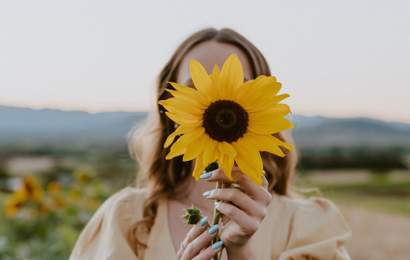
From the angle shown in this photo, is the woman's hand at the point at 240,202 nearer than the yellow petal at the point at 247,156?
No

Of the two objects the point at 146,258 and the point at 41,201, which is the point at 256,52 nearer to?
the point at 146,258

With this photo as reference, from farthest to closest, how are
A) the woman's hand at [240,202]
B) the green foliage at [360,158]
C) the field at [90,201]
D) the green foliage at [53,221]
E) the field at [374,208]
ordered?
the green foliage at [360,158] < the field at [374,208] < the field at [90,201] < the green foliage at [53,221] < the woman's hand at [240,202]

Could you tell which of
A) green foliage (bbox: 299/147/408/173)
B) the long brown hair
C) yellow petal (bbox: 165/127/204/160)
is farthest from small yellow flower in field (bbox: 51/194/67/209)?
green foliage (bbox: 299/147/408/173)

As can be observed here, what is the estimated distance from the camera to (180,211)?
236cm

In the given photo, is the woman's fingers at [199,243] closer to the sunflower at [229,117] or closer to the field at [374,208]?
the sunflower at [229,117]

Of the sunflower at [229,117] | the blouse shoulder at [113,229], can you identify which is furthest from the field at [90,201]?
the sunflower at [229,117]

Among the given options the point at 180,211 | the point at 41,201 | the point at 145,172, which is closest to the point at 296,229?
the point at 180,211

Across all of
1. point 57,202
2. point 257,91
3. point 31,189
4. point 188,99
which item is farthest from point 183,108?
point 57,202

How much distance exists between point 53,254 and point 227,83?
117 inches

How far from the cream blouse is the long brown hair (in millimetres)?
35

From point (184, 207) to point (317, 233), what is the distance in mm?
443

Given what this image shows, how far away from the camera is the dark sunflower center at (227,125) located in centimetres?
132

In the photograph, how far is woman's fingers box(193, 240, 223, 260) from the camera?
1.52m

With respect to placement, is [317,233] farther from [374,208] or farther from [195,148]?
[374,208]
